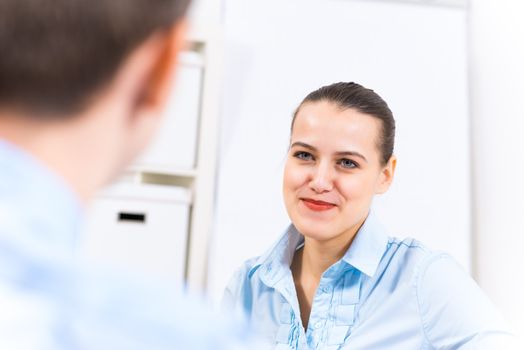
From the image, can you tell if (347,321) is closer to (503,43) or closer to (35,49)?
(35,49)

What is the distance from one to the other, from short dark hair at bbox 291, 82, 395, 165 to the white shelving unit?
48 centimetres

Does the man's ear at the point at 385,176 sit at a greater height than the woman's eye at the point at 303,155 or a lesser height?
lesser

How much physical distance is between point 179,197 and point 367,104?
619mm

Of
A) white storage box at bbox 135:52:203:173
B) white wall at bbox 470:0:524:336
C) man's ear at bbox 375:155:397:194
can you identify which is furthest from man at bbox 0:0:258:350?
white wall at bbox 470:0:524:336

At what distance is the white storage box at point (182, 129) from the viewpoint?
171 centimetres

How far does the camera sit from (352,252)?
3.83 ft

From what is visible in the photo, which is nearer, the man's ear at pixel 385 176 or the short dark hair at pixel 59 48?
the short dark hair at pixel 59 48

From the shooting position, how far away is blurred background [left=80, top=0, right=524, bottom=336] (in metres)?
1.72

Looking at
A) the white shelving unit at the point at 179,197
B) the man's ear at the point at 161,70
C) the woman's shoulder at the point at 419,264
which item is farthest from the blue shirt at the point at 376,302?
the man's ear at the point at 161,70

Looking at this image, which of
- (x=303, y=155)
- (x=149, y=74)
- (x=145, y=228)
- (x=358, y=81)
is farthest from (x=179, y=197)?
(x=149, y=74)

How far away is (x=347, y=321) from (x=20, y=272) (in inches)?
36.3

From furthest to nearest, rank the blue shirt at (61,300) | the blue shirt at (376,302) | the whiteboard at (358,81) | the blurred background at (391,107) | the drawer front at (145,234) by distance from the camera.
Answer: the whiteboard at (358,81) < the blurred background at (391,107) < the drawer front at (145,234) < the blue shirt at (376,302) < the blue shirt at (61,300)

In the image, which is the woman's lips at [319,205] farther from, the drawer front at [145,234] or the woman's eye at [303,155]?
the drawer front at [145,234]

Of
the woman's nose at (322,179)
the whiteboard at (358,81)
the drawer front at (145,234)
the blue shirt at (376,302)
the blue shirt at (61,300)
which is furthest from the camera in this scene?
the whiteboard at (358,81)
